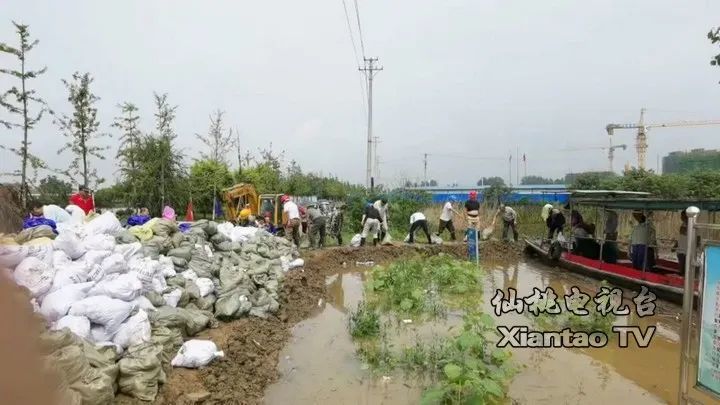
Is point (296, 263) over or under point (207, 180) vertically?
under

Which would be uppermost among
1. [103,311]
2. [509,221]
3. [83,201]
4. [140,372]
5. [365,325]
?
[83,201]

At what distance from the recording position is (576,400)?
475 centimetres

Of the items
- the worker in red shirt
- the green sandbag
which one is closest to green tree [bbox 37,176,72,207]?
the worker in red shirt

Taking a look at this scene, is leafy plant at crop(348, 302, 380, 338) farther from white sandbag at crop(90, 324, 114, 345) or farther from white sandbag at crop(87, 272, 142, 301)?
white sandbag at crop(90, 324, 114, 345)

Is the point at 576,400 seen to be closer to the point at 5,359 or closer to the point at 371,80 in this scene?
the point at 5,359

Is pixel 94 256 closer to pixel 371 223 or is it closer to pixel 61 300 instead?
pixel 61 300

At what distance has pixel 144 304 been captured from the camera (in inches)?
190

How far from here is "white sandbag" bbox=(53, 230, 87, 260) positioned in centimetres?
512

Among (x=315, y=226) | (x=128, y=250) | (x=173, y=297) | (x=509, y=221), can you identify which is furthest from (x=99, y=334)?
(x=509, y=221)

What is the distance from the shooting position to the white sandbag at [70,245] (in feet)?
16.8

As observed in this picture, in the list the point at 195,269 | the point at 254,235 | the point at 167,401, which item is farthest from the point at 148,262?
the point at 254,235

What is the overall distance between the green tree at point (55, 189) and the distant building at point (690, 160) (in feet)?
130

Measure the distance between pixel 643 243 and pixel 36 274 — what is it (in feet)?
31.5

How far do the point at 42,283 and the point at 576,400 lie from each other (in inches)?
197
